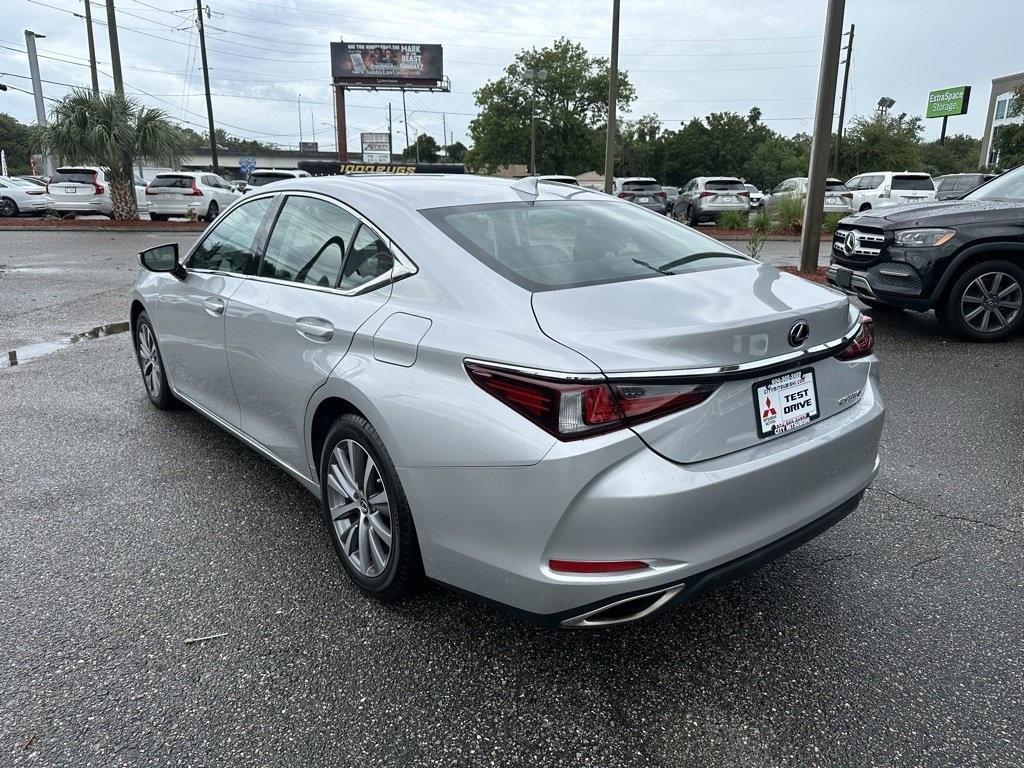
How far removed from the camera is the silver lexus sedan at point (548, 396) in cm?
207

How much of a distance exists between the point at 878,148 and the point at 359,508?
Answer: 176ft

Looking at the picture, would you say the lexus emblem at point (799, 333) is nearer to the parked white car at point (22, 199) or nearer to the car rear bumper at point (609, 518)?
the car rear bumper at point (609, 518)

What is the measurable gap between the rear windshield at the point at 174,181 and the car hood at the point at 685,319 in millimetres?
22865

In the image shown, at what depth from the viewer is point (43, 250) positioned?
1566cm

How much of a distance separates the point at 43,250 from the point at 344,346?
631 inches

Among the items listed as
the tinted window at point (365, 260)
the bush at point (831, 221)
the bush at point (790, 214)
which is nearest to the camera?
the tinted window at point (365, 260)

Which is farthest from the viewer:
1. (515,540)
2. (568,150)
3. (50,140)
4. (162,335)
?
(568,150)

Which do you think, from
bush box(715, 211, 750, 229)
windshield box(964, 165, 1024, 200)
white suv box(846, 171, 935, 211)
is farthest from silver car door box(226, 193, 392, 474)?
white suv box(846, 171, 935, 211)

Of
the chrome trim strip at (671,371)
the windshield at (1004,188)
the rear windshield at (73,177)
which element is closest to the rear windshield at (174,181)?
the rear windshield at (73,177)

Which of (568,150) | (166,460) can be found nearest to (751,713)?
(166,460)

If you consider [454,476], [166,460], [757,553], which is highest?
[454,476]

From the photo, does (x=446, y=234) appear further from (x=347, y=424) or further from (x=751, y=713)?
(x=751, y=713)

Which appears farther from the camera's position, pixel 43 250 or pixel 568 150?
pixel 568 150

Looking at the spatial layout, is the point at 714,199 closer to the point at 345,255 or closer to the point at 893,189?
the point at 893,189
